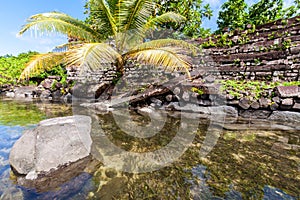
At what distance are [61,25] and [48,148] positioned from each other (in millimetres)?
4617

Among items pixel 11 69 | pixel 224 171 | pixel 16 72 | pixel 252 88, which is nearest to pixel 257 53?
pixel 252 88

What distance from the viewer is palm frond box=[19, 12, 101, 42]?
4.68m

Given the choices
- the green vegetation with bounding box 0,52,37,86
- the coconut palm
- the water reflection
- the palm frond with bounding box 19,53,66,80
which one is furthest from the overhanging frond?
the green vegetation with bounding box 0,52,37,86

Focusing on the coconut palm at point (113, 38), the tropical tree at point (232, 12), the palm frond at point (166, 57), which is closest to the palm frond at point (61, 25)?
the coconut palm at point (113, 38)

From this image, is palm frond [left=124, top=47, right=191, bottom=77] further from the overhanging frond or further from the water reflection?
the water reflection

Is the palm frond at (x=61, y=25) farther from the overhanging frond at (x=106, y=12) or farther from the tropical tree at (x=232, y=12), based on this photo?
the tropical tree at (x=232, y=12)

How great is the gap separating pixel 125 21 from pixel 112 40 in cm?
123

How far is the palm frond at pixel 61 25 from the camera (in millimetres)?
4684

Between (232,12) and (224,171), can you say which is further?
(232,12)

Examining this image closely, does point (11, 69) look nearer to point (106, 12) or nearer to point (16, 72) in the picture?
point (16, 72)

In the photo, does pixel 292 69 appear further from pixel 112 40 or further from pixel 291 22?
pixel 112 40

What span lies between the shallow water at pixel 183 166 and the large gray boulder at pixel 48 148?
20 cm

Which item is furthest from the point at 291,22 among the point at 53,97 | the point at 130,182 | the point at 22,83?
the point at 22,83

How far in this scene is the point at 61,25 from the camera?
522cm
